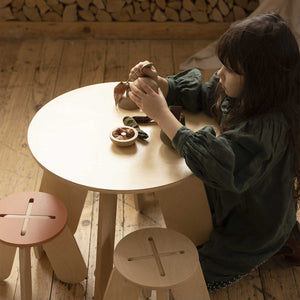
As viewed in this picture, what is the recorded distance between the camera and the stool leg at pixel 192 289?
1520 millimetres

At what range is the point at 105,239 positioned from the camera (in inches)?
65.7

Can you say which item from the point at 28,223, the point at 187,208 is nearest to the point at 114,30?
the point at 187,208

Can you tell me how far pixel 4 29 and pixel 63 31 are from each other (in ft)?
1.26

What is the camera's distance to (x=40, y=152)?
1582mm

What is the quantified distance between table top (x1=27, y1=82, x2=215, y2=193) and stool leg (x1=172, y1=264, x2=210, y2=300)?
300 mm

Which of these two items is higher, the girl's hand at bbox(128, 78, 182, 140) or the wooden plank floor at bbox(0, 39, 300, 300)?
the girl's hand at bbox(128, 78, 182, 140)

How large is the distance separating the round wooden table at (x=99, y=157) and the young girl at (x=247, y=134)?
10cm

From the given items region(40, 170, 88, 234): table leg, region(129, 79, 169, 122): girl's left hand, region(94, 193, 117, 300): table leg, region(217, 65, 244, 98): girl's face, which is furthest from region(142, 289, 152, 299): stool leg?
region(217, 65, 244, 98): girl's face

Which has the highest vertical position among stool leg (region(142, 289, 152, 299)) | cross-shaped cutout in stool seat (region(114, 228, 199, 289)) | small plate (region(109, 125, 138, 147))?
small plate (region(109, 125, 138, 147))

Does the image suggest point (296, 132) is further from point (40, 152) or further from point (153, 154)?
point (40, 152)

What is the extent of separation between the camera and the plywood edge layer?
3.40 meters

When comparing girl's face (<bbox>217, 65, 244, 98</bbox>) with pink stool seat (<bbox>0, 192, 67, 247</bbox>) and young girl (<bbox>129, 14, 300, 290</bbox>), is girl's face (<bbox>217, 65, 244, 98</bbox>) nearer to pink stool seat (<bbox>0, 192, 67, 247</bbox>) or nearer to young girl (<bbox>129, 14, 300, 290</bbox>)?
young girl (<bbox>129, 14, 300, 290</bbox>)

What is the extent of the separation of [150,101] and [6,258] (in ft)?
2.51

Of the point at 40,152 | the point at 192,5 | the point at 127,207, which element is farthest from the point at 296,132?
the point at 192,5
